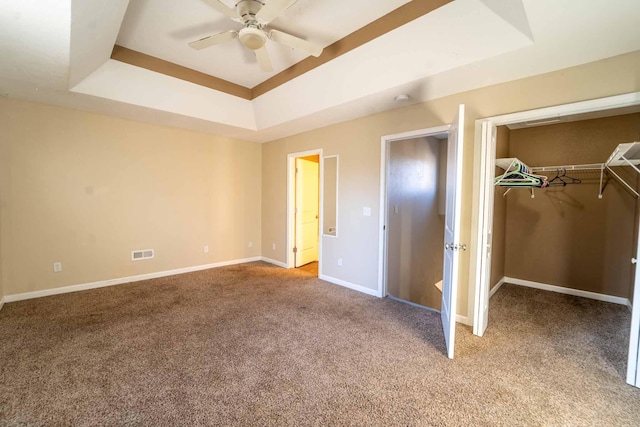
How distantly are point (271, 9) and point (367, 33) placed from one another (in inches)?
42.5

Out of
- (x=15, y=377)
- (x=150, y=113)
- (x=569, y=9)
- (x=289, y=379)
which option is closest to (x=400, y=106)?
(x=569, y=9)

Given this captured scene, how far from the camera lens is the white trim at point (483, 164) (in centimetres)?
213

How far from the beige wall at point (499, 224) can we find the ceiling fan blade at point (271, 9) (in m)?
3.12

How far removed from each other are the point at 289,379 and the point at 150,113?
3807 millimetres

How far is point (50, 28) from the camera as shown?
1.97 meters

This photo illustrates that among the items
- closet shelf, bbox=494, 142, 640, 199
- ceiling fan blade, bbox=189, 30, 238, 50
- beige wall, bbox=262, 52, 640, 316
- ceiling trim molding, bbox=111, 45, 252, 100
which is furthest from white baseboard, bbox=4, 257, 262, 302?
closet shelf, bbox=494, 142, 640, 199

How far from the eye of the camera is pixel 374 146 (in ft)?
11.9

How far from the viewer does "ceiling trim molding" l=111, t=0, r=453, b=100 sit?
2312 mm

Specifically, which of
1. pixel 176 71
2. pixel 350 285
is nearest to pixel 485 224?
pixel 350 285

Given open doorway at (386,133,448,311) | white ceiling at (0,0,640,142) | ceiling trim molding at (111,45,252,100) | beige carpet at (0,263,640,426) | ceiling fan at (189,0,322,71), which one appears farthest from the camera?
open doorway at (386,133,448,311)

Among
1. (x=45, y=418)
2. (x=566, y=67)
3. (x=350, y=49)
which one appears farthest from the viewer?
(x=350, y=49)

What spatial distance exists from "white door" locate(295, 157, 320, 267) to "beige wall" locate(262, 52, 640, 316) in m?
0.28

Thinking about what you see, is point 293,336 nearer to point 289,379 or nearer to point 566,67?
point 289,379

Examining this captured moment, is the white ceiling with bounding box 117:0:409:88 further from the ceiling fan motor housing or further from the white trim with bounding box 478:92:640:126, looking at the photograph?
the white trim with bounding box 478:92:640:126
